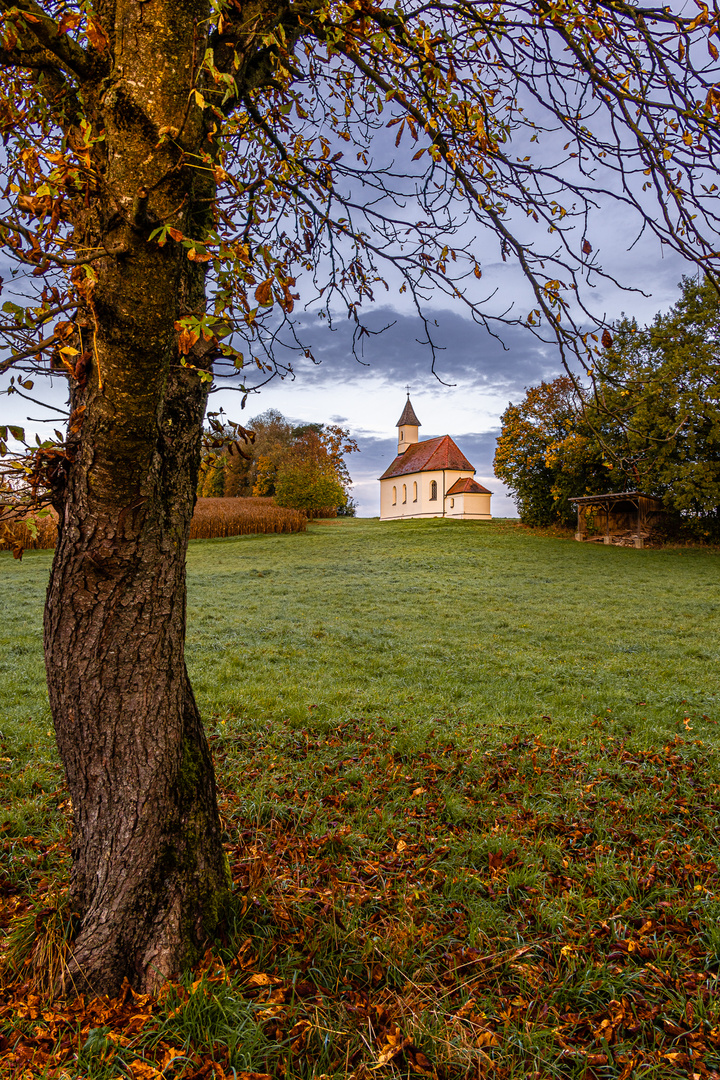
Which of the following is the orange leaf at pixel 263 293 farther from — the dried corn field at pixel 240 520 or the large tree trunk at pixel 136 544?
the dried corn field at pixel 240 520

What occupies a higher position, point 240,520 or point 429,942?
point 240,520

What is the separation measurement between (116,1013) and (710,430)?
84.3 ft

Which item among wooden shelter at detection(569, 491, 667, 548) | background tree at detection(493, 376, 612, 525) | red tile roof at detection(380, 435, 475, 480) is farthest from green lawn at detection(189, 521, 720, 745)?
red tile roof at detection(380, 435, 475, 480)

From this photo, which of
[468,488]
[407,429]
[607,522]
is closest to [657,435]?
[607,522]

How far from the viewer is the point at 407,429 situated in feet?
179

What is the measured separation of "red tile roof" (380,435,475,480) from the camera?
4612 centimetres

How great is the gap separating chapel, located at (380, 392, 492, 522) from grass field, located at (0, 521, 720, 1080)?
113ft

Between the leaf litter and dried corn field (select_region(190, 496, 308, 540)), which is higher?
dried corn field (select_region(190, 496, 308, 540))

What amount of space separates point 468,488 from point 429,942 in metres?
41.5

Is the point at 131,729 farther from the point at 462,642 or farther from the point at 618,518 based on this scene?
the point at 618,518

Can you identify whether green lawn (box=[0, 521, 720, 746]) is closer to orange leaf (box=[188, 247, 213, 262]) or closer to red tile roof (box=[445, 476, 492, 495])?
orange leaf (box=[188, 247, 213, 262])

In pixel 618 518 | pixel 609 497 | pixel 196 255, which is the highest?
pixel 609 497

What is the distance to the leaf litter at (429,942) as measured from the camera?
6.69 ft

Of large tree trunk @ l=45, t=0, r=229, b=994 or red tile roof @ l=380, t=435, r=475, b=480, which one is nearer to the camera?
large tree trunk @ l=45, t=0, r=229, b=994
